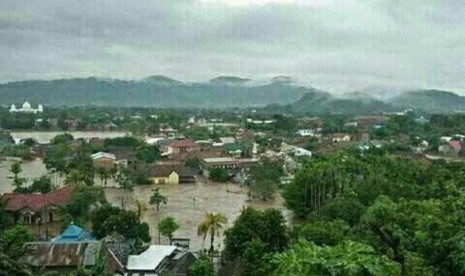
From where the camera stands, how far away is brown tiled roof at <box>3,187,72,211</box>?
2327 centimetres

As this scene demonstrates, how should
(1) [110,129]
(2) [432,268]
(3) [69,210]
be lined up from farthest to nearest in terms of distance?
1. (1) [110,129]
2. (3) [69,210]
3. (2) [432,268]

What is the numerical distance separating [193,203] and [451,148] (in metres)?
28.7

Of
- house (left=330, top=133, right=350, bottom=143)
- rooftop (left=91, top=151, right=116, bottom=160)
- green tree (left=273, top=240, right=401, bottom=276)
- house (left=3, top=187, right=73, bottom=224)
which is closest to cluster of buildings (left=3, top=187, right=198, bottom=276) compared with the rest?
house (left=3, top=187, right=73, bottom=224)

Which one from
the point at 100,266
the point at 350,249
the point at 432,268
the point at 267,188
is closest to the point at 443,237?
the point at 432,268

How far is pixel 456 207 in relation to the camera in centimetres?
1023

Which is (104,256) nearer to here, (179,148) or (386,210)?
(386,210)

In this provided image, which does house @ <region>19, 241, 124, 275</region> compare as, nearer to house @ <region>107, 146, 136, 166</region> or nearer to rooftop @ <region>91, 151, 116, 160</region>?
house @ <region>107, 146, 136, 166</region>

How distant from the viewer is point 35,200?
23.7 m

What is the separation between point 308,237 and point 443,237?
5.63 metres

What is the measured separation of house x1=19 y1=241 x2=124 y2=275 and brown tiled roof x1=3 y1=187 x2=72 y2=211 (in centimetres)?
771

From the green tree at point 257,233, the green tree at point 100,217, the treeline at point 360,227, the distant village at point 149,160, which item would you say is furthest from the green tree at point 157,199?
the green tree at point 257,233

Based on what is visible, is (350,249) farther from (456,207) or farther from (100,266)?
(100,266)

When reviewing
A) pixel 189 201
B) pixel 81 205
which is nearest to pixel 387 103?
pixel 189 201

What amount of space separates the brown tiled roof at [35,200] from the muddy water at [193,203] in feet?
10.6
